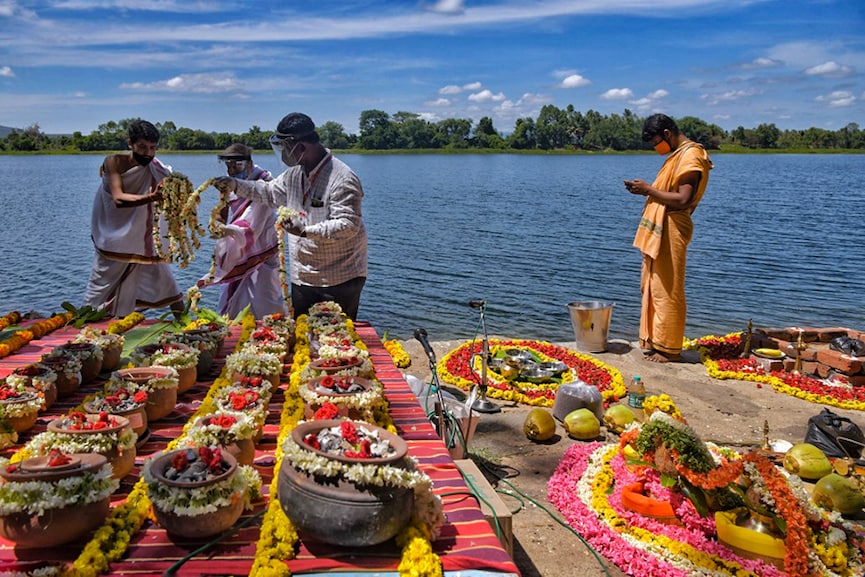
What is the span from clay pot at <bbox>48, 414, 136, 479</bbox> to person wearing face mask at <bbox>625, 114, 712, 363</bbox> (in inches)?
277

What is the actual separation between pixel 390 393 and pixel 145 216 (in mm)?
4239

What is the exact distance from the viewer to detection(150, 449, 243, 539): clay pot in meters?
2.65

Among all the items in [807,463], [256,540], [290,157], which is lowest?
[807,463]

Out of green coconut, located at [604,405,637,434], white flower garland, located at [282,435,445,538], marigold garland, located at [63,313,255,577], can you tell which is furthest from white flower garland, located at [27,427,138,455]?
green coconut, located at [604,405,637,434]

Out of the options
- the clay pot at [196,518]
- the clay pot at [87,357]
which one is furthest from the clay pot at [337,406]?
the clay pot at [87,357]

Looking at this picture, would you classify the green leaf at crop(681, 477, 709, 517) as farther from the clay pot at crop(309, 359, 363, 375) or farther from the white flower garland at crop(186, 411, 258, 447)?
the white flower garland at crop(186, 411, 258, 447)

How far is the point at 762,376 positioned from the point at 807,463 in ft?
10.4

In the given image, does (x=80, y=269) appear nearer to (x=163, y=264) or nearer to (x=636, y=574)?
(x=163, y=264)

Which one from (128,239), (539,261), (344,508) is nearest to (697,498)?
(344,508)

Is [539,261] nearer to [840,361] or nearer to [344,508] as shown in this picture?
[840,361]

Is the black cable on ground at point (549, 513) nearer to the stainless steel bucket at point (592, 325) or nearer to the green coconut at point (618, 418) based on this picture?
the green coconut at point (618, 418)

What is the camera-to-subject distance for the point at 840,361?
856 cm

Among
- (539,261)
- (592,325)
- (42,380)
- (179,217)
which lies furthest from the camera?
(539,261)

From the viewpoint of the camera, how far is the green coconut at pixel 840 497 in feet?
16.8
